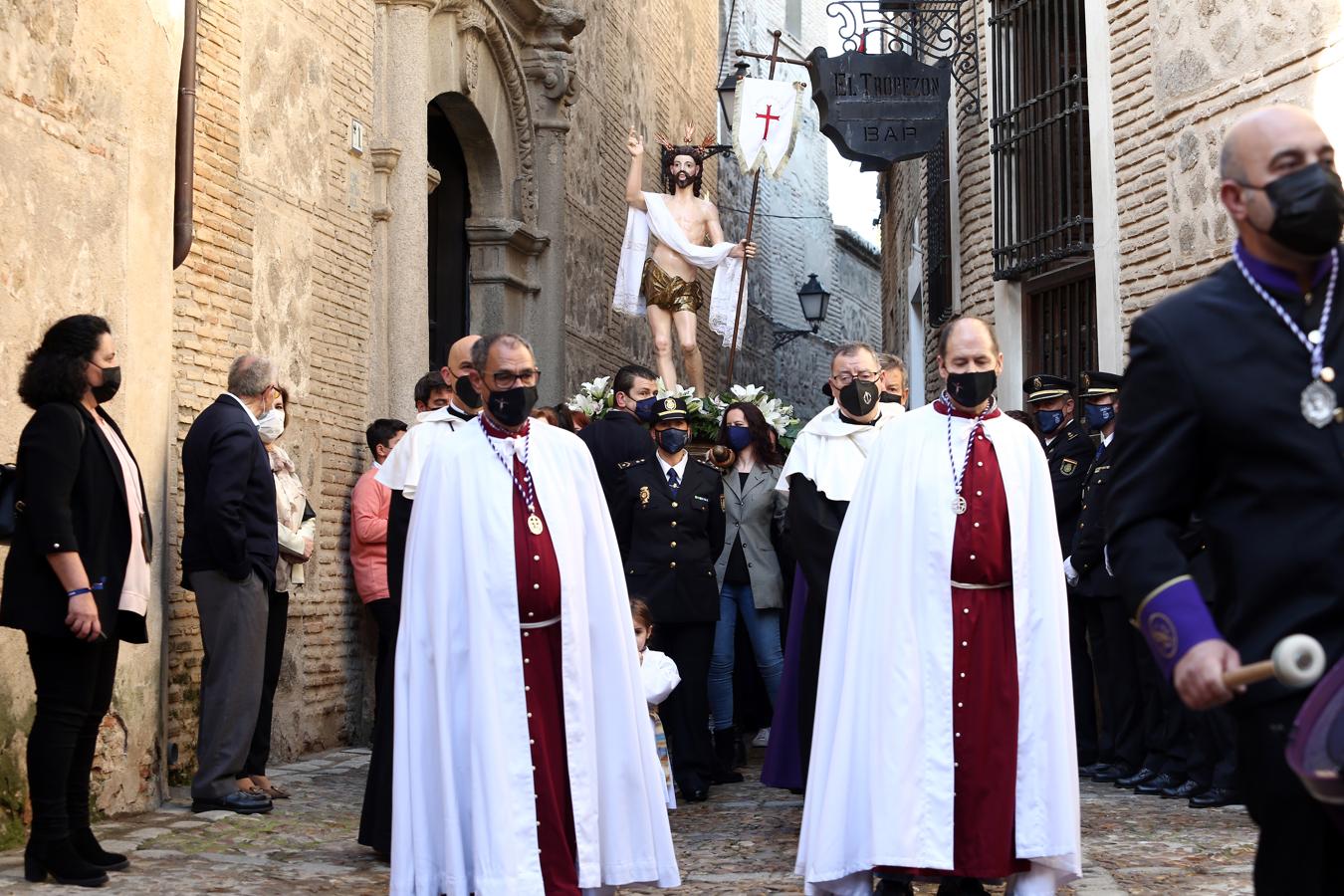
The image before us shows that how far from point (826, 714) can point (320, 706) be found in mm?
5224

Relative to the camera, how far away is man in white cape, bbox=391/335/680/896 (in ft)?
17.4

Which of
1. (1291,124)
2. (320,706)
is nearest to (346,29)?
(320,706)

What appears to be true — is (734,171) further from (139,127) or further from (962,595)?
(962,595)

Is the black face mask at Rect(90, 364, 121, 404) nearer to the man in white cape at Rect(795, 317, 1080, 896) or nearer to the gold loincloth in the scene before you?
the man in white cape at Rect(795, 317, 1080, 896)

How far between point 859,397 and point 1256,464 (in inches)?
178

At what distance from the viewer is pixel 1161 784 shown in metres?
8.50

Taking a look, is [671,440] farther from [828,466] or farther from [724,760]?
[724,760]

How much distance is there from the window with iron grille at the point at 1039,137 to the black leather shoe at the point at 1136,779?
4.78 m

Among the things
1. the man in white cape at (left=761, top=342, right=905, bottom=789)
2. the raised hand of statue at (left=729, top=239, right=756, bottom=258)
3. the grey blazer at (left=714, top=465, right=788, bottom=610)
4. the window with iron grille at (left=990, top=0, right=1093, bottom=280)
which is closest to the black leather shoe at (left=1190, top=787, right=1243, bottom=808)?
the man in white cape at (left=761, top=342, right=905, bottom=789)

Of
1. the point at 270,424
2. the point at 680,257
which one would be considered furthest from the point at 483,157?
the point at 270,424

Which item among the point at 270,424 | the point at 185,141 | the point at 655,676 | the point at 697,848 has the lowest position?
the point at 697,848

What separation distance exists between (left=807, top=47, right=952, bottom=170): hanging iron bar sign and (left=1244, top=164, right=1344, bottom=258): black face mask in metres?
10.8

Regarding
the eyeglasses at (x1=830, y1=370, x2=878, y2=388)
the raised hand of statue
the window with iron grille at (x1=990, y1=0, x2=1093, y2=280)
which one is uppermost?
the window with iron grille at (x1=990, y1=0, x2=1093, y2=280)

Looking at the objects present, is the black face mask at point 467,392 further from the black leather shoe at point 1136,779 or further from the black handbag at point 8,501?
the black leather shoe at point 1136,779
